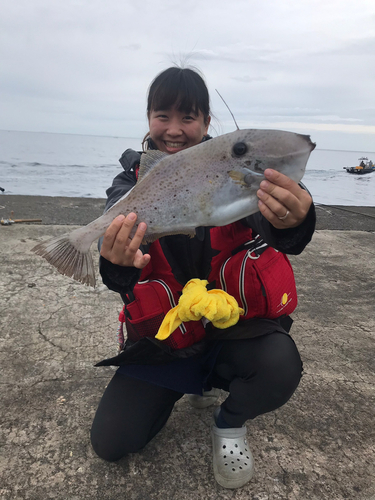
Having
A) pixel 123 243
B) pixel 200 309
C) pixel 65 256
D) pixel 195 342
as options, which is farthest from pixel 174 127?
pixel 195 342

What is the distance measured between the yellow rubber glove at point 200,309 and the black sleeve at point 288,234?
0.42m

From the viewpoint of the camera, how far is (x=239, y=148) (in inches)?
69.9

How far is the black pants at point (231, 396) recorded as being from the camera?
2.06 metres

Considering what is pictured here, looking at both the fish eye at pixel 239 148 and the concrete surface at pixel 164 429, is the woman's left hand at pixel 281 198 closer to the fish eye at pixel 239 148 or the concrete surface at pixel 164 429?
the fish eye at pixel 239 148

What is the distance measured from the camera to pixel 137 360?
2229 millimetres

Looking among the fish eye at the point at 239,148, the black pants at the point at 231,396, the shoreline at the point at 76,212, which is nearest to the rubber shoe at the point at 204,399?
the black pants at the point at 231,396

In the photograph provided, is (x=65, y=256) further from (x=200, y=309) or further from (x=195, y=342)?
(x=195, y=342)

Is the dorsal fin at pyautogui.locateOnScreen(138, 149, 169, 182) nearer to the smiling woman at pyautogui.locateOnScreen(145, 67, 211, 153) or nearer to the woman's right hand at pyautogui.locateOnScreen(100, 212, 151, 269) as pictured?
the woman's right hand at pyautogui.locateOnScreen(100, 212, 151, 269)

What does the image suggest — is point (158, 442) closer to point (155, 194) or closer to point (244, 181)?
point (155, 194)

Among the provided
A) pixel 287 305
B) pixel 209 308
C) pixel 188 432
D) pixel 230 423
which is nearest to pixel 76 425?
pixel 188 432

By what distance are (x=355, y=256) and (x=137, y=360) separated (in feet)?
14.5

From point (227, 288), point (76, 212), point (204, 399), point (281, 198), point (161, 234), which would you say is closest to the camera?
point (281, 198)

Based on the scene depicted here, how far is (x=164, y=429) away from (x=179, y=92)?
86.5 inches

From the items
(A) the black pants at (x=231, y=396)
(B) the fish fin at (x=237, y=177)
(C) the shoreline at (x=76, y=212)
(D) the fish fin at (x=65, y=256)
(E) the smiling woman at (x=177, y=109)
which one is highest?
(E) the smiling woman at (x=177, y=109)
